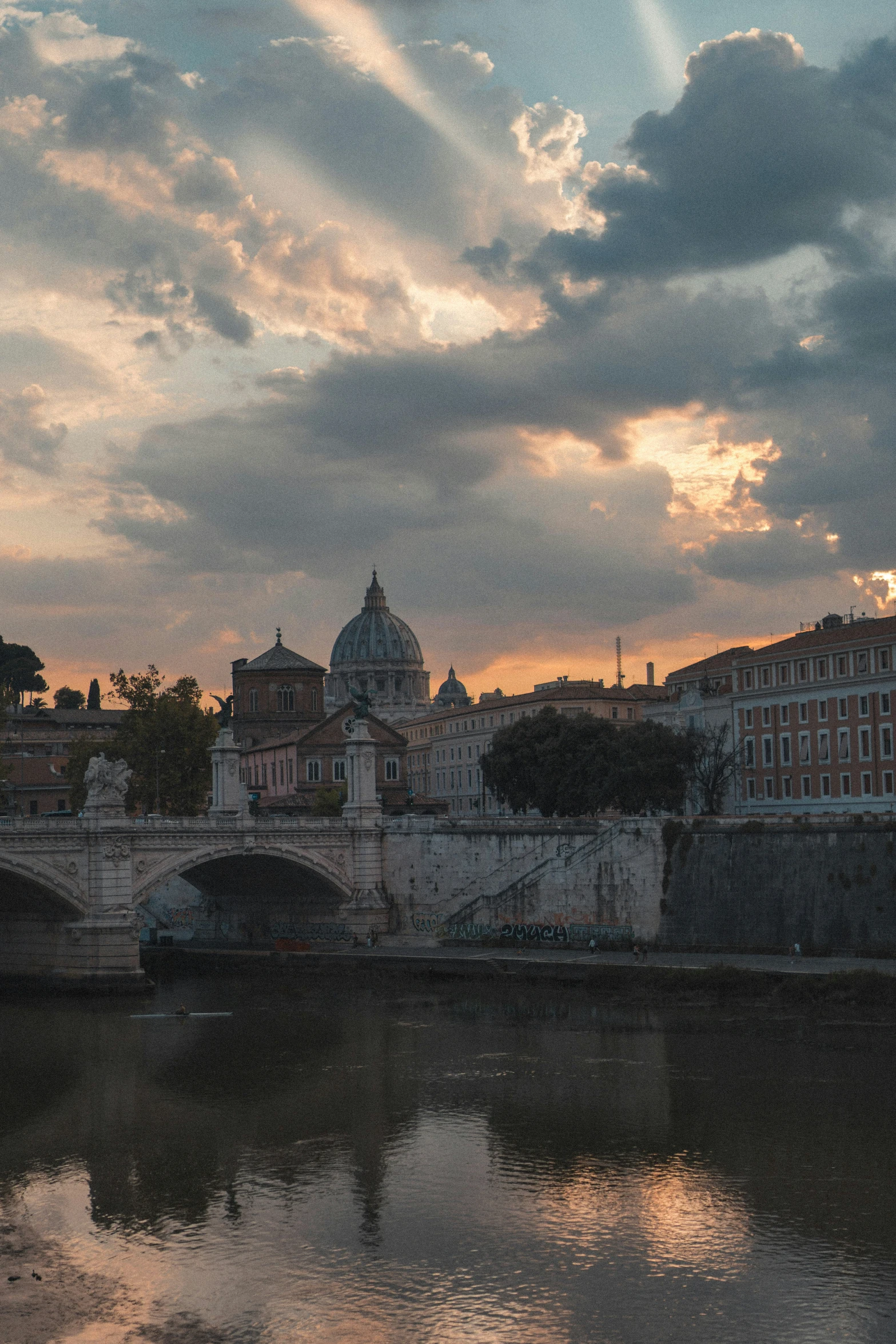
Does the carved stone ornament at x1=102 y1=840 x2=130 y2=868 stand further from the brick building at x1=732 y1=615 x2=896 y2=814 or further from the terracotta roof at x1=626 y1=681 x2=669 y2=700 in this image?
the terracotta roof at x1=626 y1=681 x2=669 y2=700

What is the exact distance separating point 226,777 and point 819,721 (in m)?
29.6

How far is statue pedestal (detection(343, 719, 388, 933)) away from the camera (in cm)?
6838

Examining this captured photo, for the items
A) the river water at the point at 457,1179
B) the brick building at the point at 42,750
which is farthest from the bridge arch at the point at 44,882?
the brick building at the point at 42,750

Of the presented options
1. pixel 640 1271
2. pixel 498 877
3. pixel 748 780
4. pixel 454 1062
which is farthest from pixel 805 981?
pixel 748 780

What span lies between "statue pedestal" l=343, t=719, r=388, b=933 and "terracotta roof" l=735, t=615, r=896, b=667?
77.2 feet

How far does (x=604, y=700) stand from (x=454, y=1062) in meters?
74.1

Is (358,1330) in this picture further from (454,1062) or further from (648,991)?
(648,991)

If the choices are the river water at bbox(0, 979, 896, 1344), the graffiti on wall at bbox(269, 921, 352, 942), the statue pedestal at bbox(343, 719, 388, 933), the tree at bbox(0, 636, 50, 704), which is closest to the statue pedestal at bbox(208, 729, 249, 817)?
the statue pedestal at bbox(343, 719, 388, 933)

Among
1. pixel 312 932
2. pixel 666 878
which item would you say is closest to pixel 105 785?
pixel 312 932

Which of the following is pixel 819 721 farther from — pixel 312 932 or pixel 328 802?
pixel 328 802

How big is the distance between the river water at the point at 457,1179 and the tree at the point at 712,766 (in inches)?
1295

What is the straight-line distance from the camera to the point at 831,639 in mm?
78688

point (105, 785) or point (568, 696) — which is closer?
point (105, 785)

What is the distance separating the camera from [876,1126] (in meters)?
35.2
